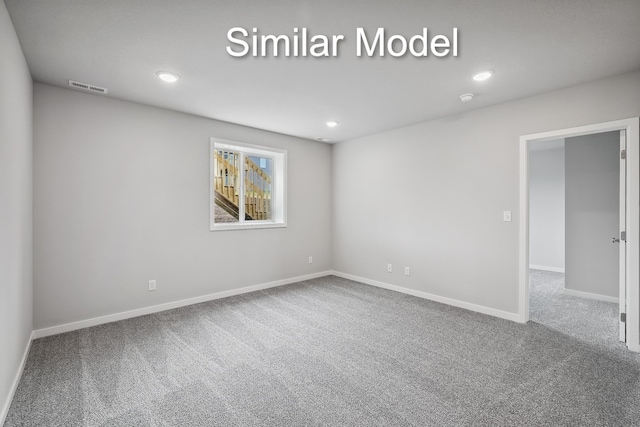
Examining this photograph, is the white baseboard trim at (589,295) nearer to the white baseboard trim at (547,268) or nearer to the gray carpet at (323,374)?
the gray carpet at (323,374)

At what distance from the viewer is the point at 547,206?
249 inches

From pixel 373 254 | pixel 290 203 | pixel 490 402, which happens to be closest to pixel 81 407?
pixel 490 402

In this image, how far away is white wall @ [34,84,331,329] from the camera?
117 inches

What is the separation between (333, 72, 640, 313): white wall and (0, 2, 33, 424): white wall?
4.13 meters

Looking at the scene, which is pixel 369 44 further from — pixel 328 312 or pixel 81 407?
pixel 81 407

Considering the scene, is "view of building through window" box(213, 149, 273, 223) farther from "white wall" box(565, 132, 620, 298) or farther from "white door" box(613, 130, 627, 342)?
"white wall" box(565, 132, 620, 298)

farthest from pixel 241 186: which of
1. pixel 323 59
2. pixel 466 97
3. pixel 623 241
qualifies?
pixel 623 241

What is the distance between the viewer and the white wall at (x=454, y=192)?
10.2 feet

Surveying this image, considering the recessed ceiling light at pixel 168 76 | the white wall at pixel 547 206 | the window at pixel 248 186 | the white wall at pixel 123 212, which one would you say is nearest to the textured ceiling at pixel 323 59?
the recessed ceiling light at pixel 168 76

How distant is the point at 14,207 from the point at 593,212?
6.43 metres

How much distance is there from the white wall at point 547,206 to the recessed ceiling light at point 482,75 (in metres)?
4.20

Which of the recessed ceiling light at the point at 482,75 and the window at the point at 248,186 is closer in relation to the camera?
the recessed ceiling light at the point at 482,75

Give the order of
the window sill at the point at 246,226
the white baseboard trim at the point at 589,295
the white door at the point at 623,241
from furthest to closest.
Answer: the window sill at the point at 246,226, the white baseboard trim at the point at 589,295, the white door at the point at 623,241

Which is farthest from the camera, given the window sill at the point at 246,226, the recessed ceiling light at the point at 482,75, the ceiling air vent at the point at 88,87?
the window sill at the point at 246,226
